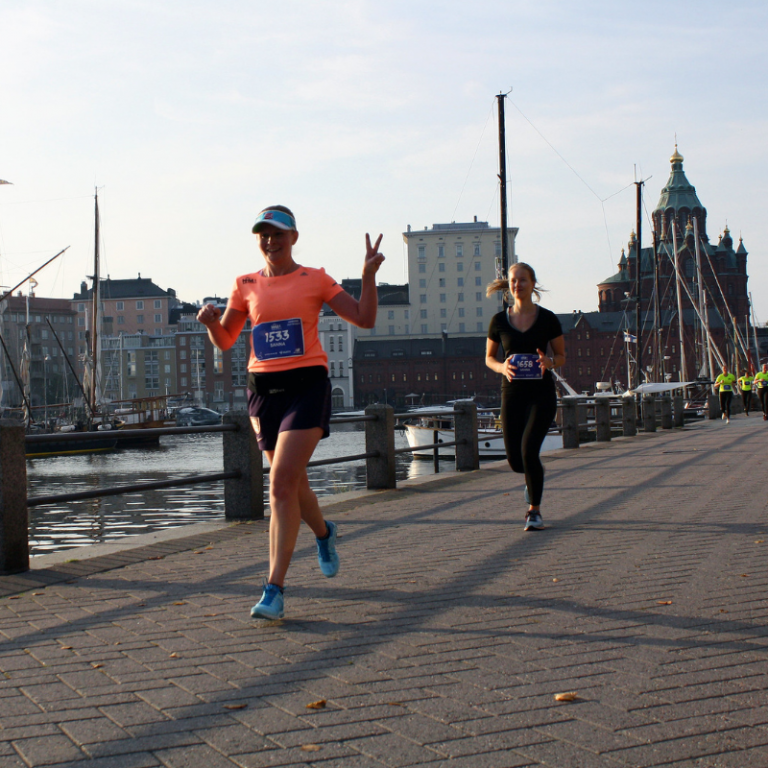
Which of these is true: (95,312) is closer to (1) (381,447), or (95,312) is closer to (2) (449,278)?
(1) (381,447)

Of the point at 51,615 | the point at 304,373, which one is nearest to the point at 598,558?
the point at 304,373

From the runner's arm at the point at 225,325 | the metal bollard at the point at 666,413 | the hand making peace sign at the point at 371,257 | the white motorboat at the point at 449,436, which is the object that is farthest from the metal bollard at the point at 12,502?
the white motorboat at the point at 449,436

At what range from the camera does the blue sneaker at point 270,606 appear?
4.15 metres

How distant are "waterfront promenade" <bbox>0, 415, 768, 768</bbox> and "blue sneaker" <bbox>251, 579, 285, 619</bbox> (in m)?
0.06

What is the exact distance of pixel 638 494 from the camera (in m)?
9.24

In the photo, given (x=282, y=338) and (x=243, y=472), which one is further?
(x=243, y=472)

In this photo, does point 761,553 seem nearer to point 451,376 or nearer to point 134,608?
point 134,608

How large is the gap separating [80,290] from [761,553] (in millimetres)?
165775

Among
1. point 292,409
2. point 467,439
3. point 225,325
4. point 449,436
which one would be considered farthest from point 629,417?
point 292,409

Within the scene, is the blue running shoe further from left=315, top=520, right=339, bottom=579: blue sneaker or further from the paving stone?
the paving stone

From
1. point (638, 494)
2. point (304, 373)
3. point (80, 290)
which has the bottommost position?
point (638, 494)

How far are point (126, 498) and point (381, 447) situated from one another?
1300cm

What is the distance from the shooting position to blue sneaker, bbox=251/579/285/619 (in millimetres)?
4152

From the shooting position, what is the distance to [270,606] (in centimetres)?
416
